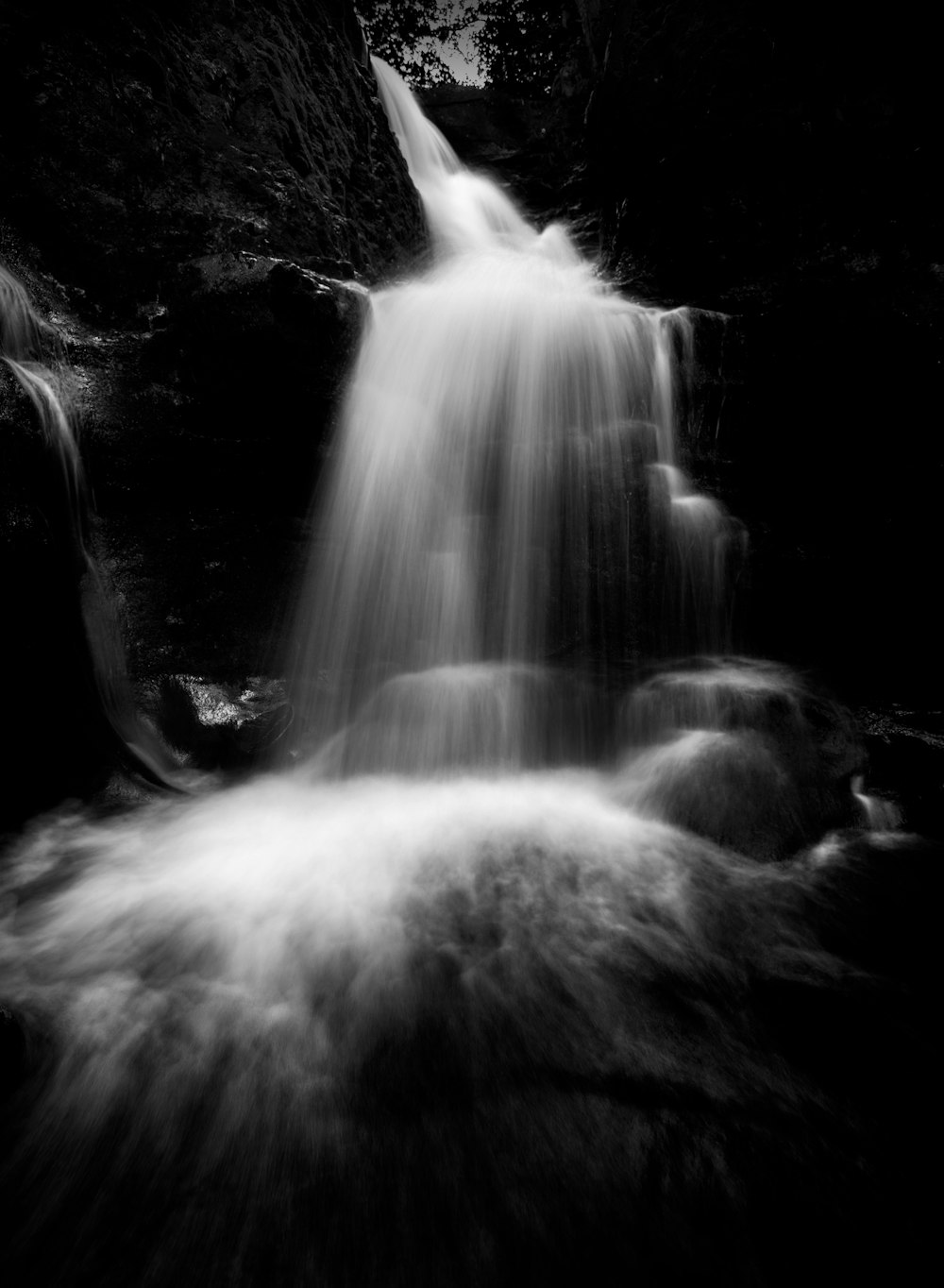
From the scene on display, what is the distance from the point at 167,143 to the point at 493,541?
5.99 metres

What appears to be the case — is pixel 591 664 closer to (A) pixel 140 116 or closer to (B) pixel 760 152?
(A) pixel 140 116

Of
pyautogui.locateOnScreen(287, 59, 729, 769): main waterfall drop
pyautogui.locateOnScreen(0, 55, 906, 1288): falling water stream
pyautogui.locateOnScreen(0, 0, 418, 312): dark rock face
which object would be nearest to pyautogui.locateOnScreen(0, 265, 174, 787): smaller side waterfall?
pyautogui.locateOnScreen(0, 55, 906, 1288): falling water stream

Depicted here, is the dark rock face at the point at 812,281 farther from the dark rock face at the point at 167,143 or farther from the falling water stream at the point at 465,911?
the dark rock face at the point at 167,143

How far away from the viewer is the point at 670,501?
666cm

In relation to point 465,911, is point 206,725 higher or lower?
higher

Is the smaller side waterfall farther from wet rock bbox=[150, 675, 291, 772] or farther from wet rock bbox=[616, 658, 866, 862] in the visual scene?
wet rock bbox=[616, 658, 866, 862]

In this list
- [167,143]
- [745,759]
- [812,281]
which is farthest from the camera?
[812,281]

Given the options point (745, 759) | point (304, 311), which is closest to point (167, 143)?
point (304, 311)

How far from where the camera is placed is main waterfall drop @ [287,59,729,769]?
5883mm

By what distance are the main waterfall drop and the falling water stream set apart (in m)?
0.04

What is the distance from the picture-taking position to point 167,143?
664cm

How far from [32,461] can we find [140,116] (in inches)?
201

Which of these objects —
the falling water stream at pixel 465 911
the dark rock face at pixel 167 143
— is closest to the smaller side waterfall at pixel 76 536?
the falling water stream at pixel 465 911

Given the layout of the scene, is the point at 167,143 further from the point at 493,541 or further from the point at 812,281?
the point at 812,281
